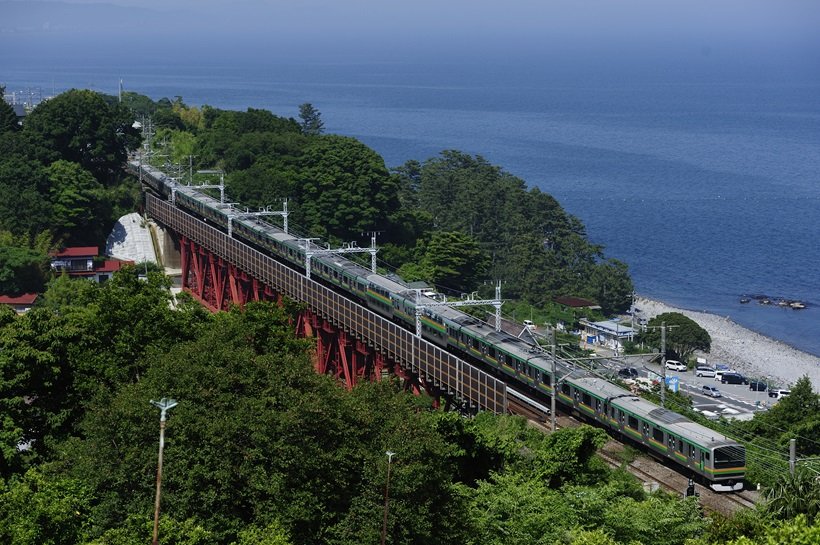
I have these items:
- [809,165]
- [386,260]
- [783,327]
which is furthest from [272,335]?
[809,165]

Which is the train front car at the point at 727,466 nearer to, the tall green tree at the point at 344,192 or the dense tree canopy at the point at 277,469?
the dense tree canopy at the point at 277,469

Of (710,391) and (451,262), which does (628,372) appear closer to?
(710,391)

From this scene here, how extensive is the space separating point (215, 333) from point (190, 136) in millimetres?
61557

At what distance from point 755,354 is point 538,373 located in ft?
110

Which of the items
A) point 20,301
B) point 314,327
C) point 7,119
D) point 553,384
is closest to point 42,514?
point 553,384

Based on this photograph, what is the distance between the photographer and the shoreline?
6362cm

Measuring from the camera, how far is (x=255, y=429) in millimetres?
24406

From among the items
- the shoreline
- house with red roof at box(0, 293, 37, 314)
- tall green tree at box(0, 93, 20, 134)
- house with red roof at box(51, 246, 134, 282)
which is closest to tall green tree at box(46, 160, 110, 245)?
house with red roof at box(51, 246, 134, 282)

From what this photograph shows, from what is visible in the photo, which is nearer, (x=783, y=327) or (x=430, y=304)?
(x=430, y=304)

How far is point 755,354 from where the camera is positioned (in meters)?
67.4

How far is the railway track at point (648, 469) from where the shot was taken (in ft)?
101

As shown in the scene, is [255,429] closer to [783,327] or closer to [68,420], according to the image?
[68,420]

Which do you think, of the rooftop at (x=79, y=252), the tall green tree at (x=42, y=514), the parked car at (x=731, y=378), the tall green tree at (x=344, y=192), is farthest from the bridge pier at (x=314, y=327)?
the parked car at (x=731, y=378)

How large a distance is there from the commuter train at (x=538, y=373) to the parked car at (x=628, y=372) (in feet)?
41.4
